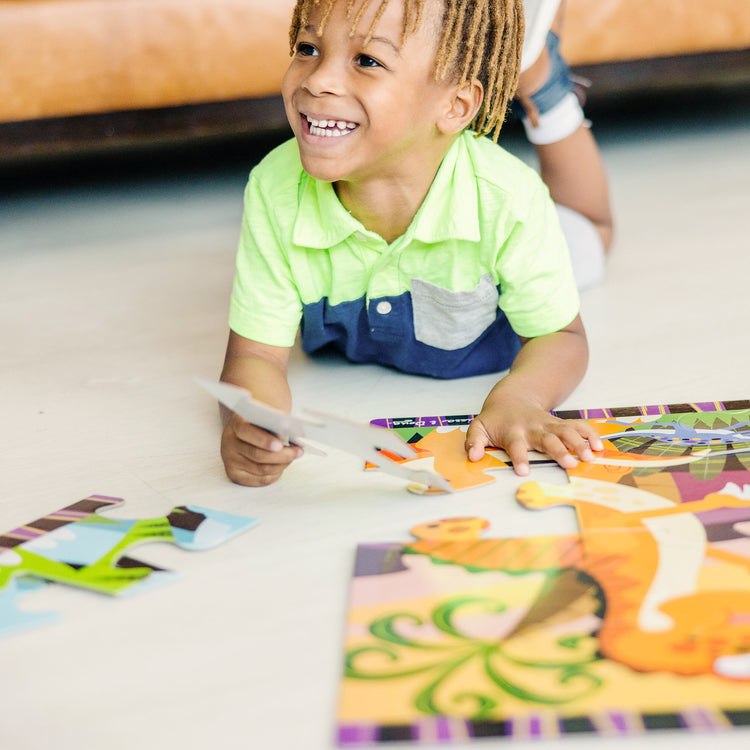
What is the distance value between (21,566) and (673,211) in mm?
1256

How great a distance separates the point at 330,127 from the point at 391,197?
11 cm

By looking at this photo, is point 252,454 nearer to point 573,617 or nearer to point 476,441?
point 476,441

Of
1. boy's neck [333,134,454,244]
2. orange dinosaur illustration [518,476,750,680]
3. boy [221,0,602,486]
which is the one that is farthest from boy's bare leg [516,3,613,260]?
orange dinosaur illustration [518,476,750,680]

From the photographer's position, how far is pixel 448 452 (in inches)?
35.2

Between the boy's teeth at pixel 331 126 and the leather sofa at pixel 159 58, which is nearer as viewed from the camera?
the boy's teeth at pixel 331 126

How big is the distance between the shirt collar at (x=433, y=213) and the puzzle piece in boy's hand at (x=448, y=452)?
183mm

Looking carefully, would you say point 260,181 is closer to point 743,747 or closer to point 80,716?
point 80,716

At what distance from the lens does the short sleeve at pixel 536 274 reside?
98cm

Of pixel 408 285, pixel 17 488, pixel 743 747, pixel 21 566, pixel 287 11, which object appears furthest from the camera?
pixel 287 11

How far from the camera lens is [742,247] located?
1.43 metres

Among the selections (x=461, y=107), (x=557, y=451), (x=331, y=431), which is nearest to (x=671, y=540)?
(x=557, y=451)

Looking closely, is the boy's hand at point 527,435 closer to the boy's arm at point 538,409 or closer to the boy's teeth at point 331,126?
the boy's arm at point 538,409

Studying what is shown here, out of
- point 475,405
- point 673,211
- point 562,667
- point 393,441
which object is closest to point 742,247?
point 673,211

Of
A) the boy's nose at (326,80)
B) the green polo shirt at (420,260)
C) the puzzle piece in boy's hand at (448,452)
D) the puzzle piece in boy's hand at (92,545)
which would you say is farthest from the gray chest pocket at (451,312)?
the puzzle piece in boy's hand at (92,545)
